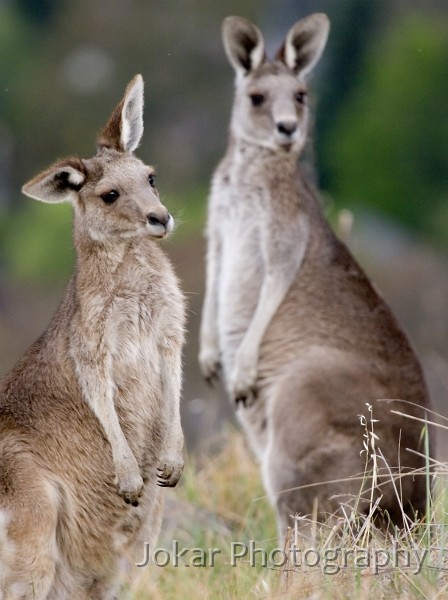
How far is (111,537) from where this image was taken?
20.0ft

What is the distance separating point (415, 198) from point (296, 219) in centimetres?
4648

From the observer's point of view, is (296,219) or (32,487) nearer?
(32,487)

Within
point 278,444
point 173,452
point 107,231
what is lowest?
point 278,444

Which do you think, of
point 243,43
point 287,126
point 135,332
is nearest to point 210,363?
point 287,126

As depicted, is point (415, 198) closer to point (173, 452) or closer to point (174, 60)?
point (174, 60)

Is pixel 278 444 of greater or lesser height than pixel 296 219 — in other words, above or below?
below

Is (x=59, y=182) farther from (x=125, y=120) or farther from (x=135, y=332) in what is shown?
(x=135, y=332)

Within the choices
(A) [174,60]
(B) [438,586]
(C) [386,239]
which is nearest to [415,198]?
(A) [174,60]

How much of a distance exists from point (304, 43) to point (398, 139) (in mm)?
46724

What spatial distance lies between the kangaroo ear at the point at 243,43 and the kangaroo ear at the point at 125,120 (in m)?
2.02

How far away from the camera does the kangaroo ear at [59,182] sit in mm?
6258

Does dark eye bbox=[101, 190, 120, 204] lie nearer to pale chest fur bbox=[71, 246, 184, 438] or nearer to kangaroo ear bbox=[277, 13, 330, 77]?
pale chest fur bbox=[71, 246, 184, 438]

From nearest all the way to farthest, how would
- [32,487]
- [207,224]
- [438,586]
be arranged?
[438,586], [32,487], [207,224]

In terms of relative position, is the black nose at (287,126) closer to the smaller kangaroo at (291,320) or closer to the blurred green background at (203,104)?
the smaller kangaroo at (291,320)
